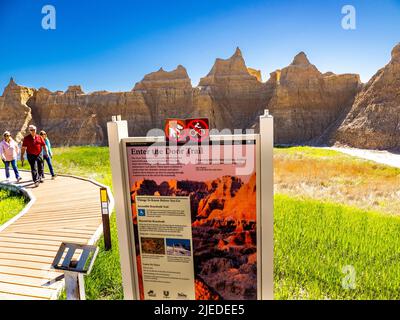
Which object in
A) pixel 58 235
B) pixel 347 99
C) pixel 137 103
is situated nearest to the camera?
pixel 58 235

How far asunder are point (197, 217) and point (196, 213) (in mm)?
41

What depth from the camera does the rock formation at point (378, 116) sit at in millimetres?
40125

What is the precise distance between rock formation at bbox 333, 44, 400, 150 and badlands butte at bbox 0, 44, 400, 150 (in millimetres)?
177

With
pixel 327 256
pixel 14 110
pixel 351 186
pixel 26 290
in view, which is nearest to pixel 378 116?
pixel 351 186

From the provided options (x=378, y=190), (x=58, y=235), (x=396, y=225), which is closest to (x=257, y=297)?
(x=58, y=235)

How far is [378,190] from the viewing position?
1245 centimetres

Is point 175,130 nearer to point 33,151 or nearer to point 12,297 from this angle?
point 12,297

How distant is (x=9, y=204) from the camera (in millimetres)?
8195

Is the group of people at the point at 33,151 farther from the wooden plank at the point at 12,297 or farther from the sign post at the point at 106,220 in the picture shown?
the wooden plank at the point at 12,297

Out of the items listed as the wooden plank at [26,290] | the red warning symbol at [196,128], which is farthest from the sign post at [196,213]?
the wooden plank at [26,290]

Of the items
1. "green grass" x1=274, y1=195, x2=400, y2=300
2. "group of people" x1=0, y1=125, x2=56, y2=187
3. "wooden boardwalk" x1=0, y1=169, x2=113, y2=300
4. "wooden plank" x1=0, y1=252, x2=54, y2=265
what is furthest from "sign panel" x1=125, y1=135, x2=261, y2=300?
"group of people" x1=0, y1=125, x2=56, y2=187

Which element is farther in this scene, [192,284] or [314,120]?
[314,120]
